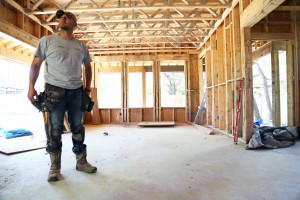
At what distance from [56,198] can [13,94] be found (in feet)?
49.7

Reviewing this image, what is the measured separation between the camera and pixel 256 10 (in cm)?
367

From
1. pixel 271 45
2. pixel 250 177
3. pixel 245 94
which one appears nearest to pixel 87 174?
pixel 250 177

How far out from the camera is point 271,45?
5977mm

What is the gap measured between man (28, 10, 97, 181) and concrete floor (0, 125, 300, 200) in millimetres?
302

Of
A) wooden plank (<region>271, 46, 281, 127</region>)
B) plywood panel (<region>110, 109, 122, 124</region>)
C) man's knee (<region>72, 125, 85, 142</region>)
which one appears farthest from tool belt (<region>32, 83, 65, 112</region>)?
plywood panel (<region>110, 109, 122, 124</region>)

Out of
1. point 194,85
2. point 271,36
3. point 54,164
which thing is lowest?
point 54,164

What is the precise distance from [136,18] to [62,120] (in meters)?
4.02

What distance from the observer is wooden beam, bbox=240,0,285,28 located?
3.28 meters

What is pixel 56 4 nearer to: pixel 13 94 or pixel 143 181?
pixel 143 181

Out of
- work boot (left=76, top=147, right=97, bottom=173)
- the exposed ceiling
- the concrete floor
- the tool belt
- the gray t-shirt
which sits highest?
the exposed ceiling

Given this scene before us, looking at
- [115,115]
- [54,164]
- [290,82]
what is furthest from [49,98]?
[115,115]

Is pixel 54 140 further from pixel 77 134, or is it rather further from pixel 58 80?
pixel 58 80

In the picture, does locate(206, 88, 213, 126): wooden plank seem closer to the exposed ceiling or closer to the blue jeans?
the exposed ceiling

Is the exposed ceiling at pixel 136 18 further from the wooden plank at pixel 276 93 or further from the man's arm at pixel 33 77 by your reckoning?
the man's arm at pixel 33 77
